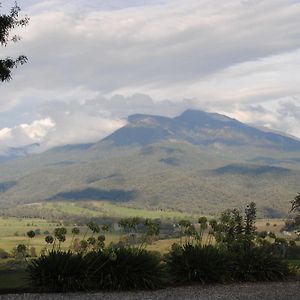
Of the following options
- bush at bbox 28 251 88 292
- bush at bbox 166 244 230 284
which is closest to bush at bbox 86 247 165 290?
bush at bbox 28 251 88 292

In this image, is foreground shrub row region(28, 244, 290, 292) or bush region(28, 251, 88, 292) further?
foreground shrub row region(28, 244, 290, 292)

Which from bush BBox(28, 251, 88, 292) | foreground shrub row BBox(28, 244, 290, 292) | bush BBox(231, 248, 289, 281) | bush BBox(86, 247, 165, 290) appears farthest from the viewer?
bush BBox(231, 248, 289, 281)

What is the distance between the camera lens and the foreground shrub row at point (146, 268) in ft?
51.1

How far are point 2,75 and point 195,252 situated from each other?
26.7ft

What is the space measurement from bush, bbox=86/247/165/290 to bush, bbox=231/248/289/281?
97.9 inches

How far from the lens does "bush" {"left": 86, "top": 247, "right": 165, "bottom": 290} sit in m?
15.7

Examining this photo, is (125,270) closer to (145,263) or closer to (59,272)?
(145,263)

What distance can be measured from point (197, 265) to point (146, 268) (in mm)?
1640

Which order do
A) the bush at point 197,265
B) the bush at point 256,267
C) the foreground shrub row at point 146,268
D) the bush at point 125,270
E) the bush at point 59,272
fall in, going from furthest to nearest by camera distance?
the bush at point 256,267 → the bush at point 197,265 → the bush at point 125,270 → the foreground shrub row at point 146,268 → the bush at point 59,272

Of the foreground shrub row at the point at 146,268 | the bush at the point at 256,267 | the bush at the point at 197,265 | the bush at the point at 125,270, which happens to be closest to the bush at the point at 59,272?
the foreground shrub row at the point at 146,268

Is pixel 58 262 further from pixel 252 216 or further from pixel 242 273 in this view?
pixel 252 216

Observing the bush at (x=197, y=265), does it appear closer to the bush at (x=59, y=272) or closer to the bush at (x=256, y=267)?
the bush at (x=256, y=267)

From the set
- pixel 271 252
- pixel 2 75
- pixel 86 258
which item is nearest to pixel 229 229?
pixel 271 252

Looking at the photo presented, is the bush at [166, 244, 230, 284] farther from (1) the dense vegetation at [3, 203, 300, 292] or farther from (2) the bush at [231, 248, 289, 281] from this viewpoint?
(2) the bush at [231, 248, 289, 281]
